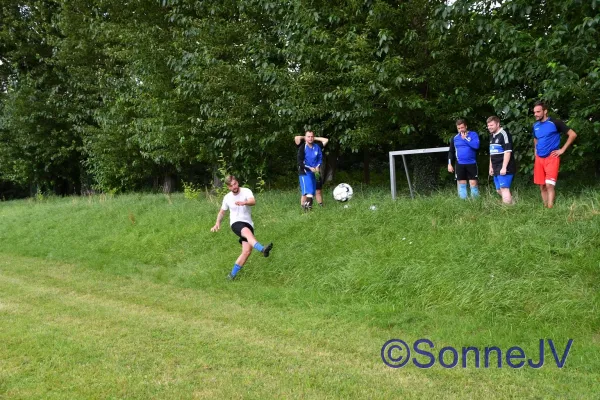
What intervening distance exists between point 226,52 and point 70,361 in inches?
367

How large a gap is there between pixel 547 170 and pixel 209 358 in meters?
5.55

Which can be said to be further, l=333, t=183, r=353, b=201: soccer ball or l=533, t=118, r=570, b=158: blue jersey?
l=333, t=183, r=353, b=201: soccer ball

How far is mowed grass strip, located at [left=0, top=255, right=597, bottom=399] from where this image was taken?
12.7 feet

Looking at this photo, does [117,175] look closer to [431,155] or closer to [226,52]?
[226,52]

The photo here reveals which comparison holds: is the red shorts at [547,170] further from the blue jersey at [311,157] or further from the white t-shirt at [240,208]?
the white t-shirt at [240,208]

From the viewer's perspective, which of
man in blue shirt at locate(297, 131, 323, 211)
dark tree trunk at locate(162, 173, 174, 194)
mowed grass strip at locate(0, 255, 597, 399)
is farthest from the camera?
dark tree trunk at locate(162, 173, 174, 194)

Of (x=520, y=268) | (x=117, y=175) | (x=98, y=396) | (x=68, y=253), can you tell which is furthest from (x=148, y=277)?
(x=117, y=175)

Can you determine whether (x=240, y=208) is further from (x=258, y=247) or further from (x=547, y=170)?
(x=547, y=170)

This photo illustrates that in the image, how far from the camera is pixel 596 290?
17.4ft

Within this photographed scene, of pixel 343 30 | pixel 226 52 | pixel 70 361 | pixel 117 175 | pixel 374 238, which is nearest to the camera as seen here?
pixel 70 361

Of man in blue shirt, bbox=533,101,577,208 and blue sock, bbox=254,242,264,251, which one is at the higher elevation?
man in blue shirt, bbox=533,101,577,208

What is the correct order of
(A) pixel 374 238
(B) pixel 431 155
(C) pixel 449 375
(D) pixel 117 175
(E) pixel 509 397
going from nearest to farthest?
(E) pixel 509 397 < (C) pixel 449 375 < (A) pixel 374 238 < (B) pixel 431 155 < (D) pixel 117 175

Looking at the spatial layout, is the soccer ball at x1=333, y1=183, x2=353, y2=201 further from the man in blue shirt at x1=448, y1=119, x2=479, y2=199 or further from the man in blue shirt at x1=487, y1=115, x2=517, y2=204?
the man in blue shirt at x1=487, y1=115, x2=517, y2=204

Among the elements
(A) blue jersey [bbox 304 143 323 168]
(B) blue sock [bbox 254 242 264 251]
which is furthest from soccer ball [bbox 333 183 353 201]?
(B) blue sock [bbox 254 242 264 251]
